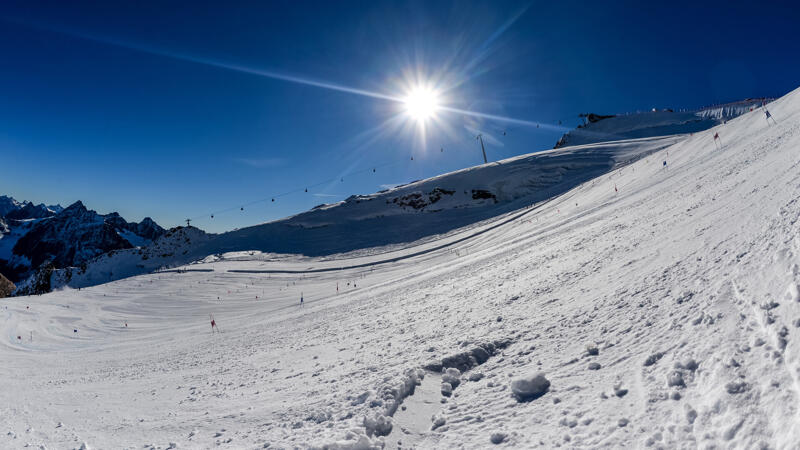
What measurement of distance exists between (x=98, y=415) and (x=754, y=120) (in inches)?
1228

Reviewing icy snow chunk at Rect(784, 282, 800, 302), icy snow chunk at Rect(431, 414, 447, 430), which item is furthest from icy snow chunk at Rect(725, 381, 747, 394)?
icy snow chunk at Rect(431, 414, 447, 430)

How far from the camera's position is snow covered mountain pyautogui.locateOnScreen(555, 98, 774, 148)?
72938 mm

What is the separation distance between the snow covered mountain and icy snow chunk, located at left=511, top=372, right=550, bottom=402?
3326 inches

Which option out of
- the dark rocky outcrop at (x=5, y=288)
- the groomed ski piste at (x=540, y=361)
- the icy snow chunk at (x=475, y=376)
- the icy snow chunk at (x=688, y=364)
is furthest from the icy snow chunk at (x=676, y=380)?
the dark rocky outcrop at (x=5, y=288)

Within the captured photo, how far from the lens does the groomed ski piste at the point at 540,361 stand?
349 cm

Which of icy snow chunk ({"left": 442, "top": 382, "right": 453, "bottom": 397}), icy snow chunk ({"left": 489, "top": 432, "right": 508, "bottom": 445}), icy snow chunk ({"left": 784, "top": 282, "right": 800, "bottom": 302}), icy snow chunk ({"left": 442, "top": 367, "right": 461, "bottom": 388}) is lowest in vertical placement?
icy snow chunk ({"left": 489, "top": 432, "right": 508, "bottom": 445})

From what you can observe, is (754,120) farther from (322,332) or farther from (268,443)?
(268,443)

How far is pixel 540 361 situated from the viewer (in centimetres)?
547

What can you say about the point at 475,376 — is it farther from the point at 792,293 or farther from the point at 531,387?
the point at 792,293

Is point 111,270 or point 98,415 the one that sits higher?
point 111,270

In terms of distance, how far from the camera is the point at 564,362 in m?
5.12

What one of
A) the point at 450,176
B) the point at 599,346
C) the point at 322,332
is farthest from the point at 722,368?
the point at 450,176

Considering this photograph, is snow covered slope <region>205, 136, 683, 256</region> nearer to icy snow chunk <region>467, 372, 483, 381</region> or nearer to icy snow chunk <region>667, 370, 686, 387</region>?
icy snow chunk <region>467, 372, 483, 381</region>

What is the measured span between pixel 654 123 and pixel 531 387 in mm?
101965
